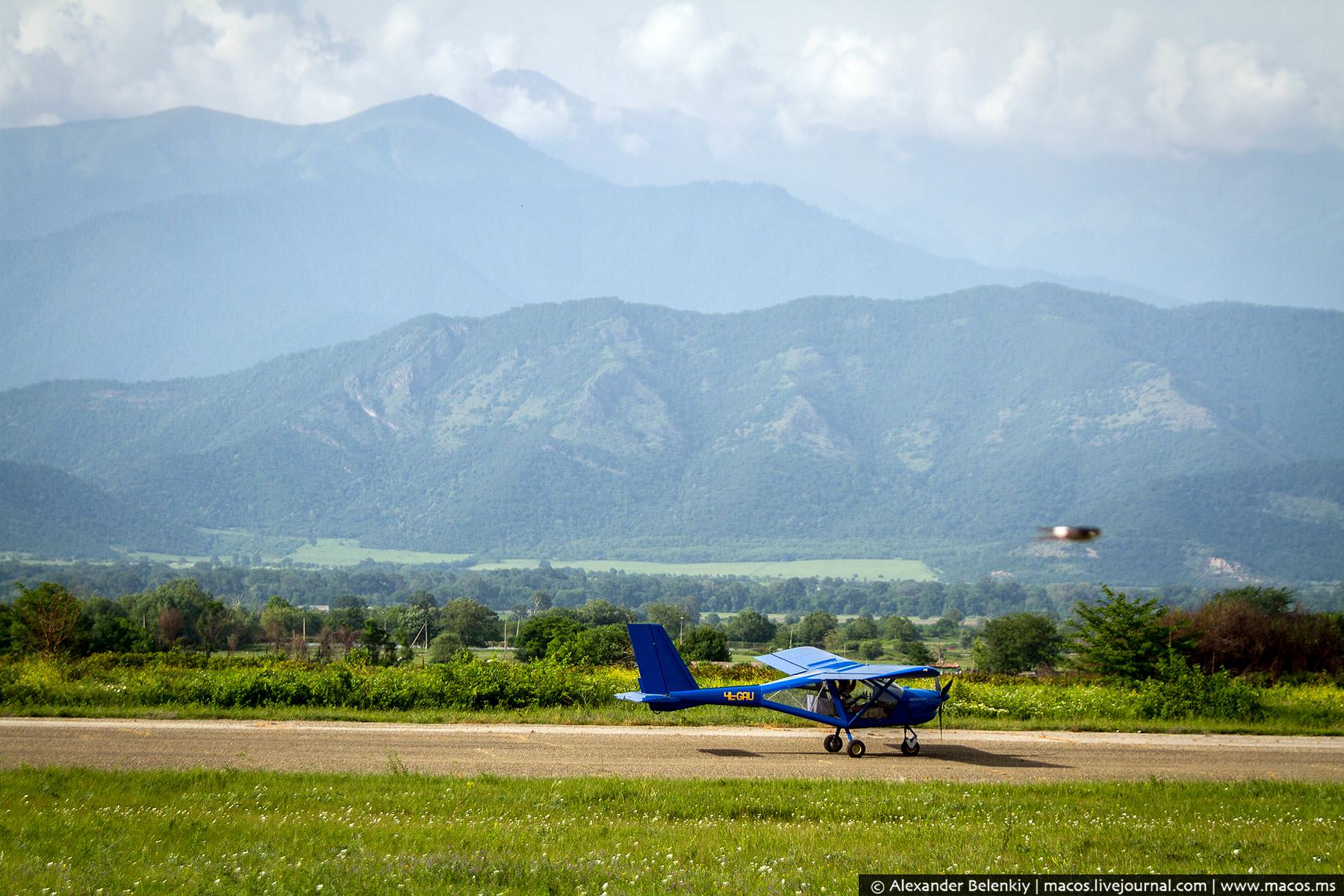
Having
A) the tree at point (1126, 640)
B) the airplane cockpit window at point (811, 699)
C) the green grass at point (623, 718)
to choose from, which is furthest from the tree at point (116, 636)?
the tree at point (1126, 640)

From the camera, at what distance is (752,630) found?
111 meters

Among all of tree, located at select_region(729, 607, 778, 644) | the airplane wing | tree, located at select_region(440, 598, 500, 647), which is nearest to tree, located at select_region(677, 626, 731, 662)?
tree, located at select_region(440, 598, 500, 647)

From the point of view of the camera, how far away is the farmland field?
13.9 meters

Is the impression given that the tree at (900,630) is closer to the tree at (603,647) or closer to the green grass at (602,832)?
the tree at (603,647)

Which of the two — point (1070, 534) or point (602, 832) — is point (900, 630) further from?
point (1070, 534)

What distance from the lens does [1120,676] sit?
3828 centimetres

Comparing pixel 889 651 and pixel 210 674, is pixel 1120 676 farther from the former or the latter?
pixel 889 651

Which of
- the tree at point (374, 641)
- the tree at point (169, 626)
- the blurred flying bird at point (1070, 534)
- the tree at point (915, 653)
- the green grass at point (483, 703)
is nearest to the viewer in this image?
the blurred flying bird at point (1070, 534)

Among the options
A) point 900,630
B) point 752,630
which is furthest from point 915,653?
point 900,630

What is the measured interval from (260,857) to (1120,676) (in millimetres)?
31161

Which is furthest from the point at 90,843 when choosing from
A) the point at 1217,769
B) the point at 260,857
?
the point at 1217,769

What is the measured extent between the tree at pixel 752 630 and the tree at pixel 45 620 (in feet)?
230

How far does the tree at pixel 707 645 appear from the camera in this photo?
66.9 metres

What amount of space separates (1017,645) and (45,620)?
61077mm
